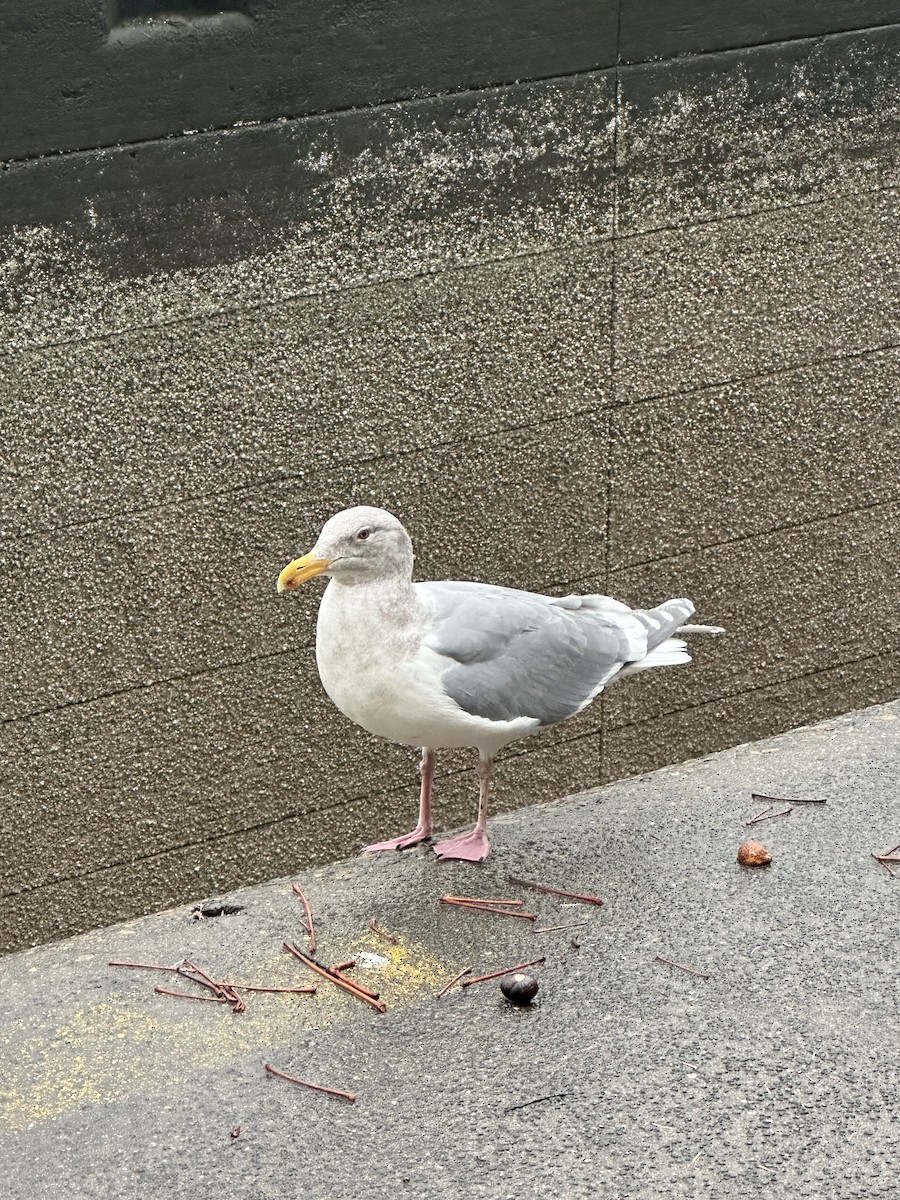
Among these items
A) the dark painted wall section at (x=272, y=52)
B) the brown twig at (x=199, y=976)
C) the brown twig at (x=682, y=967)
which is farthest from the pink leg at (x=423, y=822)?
the dark painted wall section at (x=272, y=52)

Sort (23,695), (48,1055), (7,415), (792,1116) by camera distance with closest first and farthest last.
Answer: (792,1116) → (48,1055) → (7,415) → (23,695)

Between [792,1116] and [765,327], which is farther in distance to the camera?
[765,327]

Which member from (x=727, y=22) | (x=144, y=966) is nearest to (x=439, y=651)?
(x=144, y=966)

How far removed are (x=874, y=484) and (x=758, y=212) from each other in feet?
3.46

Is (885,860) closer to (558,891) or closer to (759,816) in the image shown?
(759,816)

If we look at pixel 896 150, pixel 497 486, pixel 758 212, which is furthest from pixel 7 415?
pixel 896 150

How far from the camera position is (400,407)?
4082 millimetres

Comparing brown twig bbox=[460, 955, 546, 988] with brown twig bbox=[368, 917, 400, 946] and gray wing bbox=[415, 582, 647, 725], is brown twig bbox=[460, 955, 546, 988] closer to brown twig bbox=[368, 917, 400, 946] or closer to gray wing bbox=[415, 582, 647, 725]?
brown twig bbox=[368, 917, 400, 946]

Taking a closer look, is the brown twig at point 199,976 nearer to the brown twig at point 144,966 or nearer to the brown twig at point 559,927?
the brown twig at point 144,966

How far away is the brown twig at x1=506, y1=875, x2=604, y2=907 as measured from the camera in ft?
10.6

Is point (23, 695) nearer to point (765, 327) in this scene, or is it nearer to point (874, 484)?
point (765, 327)

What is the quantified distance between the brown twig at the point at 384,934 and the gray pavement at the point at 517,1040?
2cm

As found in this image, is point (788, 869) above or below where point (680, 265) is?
below

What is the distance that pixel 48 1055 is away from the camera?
2842 millimetres
